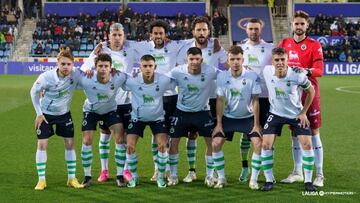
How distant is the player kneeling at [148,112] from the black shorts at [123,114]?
35 centimetres

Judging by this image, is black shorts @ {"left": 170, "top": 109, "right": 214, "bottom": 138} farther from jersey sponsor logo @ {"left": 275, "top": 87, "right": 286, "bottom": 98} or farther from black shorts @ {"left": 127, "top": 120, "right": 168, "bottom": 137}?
jersey sponsor logo @ {"left": 275, "top": 87, "right": 286, "bottom": 98}

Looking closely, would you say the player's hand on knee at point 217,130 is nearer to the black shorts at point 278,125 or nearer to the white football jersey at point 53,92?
the black shorts at point 278,125

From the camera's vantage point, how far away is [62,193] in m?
7.72

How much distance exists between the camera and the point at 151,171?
9219 mm

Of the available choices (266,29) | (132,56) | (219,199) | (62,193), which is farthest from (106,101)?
(266,29)

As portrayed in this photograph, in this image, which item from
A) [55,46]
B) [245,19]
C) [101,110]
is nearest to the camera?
[101,110]

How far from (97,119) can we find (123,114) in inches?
17.1

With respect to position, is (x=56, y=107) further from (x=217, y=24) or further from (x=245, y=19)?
(x=245, y=19)

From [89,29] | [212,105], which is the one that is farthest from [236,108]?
[89,29]

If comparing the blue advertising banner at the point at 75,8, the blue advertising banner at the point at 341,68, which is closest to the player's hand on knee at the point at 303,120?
the blue advertising banner at the point at 341,68

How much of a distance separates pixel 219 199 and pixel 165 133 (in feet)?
4.34

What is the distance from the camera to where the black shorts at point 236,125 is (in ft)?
26.4

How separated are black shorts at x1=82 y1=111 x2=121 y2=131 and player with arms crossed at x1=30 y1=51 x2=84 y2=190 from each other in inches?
9.1

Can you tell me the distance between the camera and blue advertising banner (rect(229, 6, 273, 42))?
133ft
